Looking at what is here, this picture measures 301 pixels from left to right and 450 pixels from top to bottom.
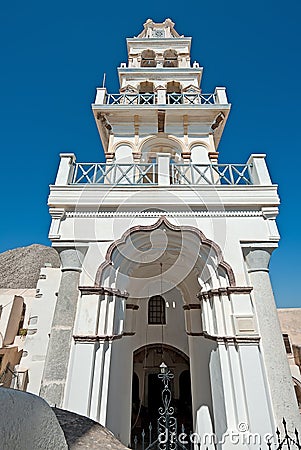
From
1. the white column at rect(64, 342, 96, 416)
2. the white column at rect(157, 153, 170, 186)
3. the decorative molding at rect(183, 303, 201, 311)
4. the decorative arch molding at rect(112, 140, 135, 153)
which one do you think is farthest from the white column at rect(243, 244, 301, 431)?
the decorative arch molding at rect(112, 140, 135, 153)

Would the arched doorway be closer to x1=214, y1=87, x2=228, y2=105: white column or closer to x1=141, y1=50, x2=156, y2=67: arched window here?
x1=214, y1=87, x2=228, y2=105: white column

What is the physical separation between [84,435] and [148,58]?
15815mm

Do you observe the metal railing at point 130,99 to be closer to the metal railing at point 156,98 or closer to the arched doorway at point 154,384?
the metal railing at point 156,98

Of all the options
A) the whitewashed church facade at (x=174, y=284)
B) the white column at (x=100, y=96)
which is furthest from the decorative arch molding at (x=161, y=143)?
the whitewashed church facade at (x=174, y=284)

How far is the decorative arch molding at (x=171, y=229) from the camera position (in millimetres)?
5594

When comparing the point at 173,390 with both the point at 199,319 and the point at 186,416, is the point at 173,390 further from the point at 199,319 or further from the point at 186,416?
the point at 199,319

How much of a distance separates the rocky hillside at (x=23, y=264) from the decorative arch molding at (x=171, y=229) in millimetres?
49718

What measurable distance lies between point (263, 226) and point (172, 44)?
12.5 m

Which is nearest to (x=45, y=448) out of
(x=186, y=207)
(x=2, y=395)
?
(x=2, y=395)

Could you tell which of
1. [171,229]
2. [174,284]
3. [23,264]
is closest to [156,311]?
[174,284]

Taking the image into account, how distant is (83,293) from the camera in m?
5.46

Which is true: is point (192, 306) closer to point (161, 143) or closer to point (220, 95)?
point (161, 143)

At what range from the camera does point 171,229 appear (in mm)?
5977

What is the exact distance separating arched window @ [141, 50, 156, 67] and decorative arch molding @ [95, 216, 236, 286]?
11.5 meters
